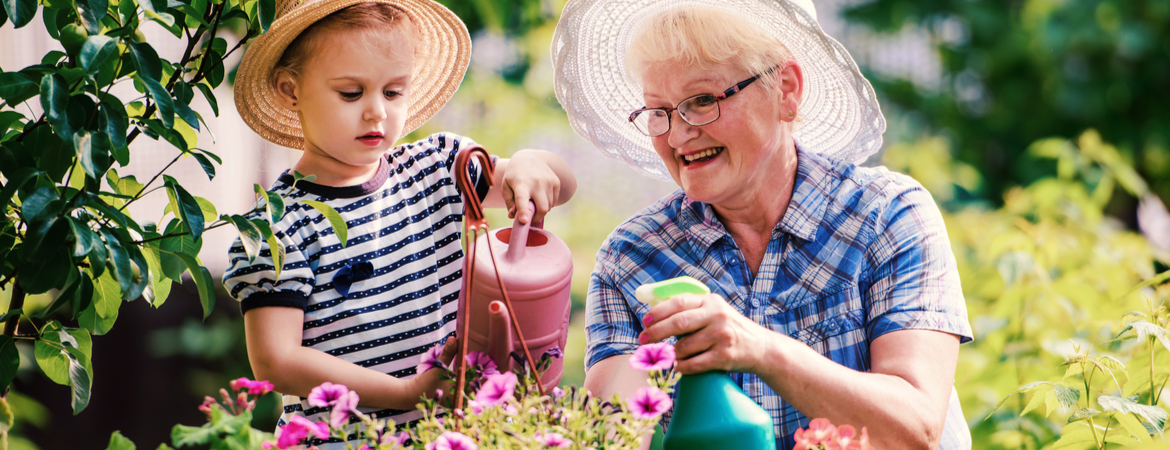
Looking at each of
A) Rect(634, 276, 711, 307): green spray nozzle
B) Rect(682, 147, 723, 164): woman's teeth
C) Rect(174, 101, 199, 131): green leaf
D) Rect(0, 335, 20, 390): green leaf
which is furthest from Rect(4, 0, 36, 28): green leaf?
Rect(682, 147, 723, 164): woman's teeth

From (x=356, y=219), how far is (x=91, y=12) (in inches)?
24.1

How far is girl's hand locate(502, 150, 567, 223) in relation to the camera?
146 cm

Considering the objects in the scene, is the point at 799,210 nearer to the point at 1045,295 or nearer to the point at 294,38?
the point at 294,38

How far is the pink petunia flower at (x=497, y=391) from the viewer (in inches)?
40.5

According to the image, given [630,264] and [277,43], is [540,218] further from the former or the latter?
[277,43]

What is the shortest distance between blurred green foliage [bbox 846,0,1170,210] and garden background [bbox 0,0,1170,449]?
0.05 ft

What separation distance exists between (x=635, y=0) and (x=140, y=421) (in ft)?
11.6

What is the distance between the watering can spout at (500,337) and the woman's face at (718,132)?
0.55 m

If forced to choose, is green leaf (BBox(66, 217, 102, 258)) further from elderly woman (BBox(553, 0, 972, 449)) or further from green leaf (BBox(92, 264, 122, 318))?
elderly woman (BBox(553, 0, 972, 449))

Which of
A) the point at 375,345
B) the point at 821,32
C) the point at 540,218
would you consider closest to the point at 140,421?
the point at 375,345

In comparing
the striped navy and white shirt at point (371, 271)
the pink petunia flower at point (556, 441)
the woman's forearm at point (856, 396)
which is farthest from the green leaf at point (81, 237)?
the woman's forearm at point (856, 396)

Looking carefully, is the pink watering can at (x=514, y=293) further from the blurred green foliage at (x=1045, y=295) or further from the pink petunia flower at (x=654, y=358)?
the blurred green foliage at (x=1045, y=295)

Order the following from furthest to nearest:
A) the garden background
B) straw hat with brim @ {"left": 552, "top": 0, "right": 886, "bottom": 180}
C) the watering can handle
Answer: the garden background, straw hat with brim @ {"left": 552, "top": 0, "right": 886, "bottom": 180}, the watering can handle

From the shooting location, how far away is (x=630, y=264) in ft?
5.96
